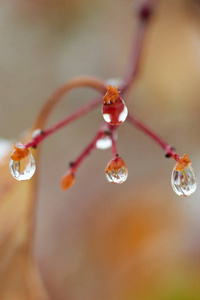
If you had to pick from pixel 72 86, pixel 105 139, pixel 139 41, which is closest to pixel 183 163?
pixel 105 139

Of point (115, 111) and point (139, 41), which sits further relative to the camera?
point (139, 41)

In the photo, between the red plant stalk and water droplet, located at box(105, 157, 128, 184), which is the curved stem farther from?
water droplet, located at box(105, 157, 128, 184)

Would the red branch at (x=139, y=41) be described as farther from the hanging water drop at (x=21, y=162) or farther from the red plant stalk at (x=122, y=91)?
the hanging water drop at (x=21, y=162)

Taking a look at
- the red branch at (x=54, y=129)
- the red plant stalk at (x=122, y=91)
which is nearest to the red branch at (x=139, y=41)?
the red plant stalk at (x=122, y=91)

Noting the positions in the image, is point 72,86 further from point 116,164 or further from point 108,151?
point 108,151

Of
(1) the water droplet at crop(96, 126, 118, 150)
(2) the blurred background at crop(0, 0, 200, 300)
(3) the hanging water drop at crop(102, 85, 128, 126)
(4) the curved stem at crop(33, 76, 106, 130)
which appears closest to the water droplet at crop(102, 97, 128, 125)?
(3) the hanging water drop at crop(102, 85, 128, 126)

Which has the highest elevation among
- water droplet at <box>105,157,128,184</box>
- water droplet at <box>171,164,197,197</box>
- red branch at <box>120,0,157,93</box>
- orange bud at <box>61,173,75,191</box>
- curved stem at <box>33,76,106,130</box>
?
red branch at <box>120,0,157,93</box>

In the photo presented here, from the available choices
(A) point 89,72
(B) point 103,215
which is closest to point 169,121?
(B) point 103,215
